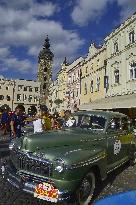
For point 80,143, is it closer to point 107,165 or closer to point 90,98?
point 107,165

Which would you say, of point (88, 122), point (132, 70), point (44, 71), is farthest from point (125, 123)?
point (44, 71)

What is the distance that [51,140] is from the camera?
19.3 feet

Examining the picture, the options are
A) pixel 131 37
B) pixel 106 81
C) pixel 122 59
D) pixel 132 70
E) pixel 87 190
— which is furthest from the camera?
pixel 106 81

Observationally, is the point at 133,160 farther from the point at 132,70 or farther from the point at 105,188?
the point at 132,70

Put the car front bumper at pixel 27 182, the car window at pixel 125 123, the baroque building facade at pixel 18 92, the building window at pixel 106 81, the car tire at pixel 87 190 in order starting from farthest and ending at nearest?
the baroque building facade at pixel 18 92 → the building window at pixel 106 81 → the car window at pixel 125 123 → the car tire at pixel 87 190 → the car front bumper at pixel 27 182

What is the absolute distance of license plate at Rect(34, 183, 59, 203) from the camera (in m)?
4.98

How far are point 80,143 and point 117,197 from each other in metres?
2.83

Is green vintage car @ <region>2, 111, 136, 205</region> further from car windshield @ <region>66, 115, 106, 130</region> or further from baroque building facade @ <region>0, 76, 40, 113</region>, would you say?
baroque building facade @ <region>0, 76, 40, 113</region>

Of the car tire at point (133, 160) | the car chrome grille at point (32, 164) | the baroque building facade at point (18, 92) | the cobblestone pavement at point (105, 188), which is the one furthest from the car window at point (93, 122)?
the baroque building facade at point (18, 92)

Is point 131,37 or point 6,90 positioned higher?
point 131,37

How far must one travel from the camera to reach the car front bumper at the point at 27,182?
4969 millimetres

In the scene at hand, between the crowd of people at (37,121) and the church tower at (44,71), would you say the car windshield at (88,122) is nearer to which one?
the crowd of people at (37,121)

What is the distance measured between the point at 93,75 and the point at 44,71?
57651mm

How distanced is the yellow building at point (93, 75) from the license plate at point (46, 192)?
23.4 m
